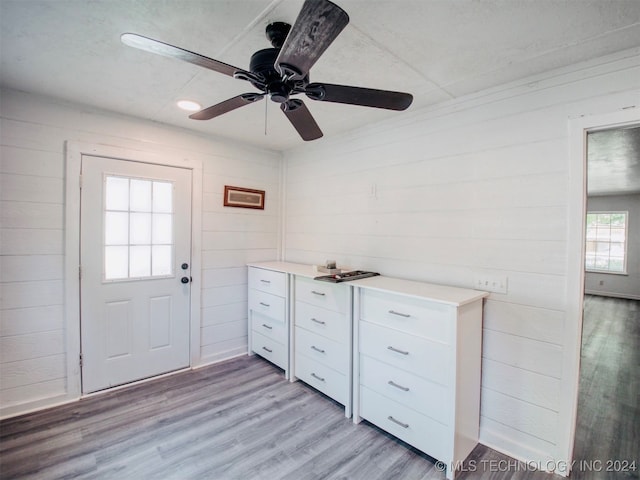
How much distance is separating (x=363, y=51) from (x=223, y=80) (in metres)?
0.92

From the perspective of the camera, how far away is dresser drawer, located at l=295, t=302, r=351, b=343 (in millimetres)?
2314

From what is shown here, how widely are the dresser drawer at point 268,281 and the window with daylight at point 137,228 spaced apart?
79 cm

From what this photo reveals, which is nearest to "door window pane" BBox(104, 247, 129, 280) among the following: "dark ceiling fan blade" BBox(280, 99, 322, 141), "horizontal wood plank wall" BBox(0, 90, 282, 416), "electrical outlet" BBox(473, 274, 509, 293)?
"horizontal wood plank wall" BBox(0, 90, 282, 416)

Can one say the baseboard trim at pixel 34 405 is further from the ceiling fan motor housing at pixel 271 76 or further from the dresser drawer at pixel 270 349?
the ceiling fan motor housing at pixel 271 76

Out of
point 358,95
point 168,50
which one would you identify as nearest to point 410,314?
point 358,95

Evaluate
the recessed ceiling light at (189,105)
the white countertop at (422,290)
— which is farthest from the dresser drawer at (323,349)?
the recessed ceiling light at (189,105)

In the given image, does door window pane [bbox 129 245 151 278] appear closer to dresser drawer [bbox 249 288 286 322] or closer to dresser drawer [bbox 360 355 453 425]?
dresser drawer [bbox 249 288 286 322]

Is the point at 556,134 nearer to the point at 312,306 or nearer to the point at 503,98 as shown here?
the point at 503,98

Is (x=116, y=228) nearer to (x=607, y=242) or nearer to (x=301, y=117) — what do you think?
(x=301, y=117)

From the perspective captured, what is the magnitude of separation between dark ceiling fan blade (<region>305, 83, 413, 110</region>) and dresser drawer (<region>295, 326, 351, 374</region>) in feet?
5.49

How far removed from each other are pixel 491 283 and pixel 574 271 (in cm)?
44

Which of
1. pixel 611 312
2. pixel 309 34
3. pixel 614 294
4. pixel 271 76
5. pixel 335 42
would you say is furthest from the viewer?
pixel 614 294

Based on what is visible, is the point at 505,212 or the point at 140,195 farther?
the point at 140,195

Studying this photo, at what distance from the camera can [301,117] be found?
5.51 feet
